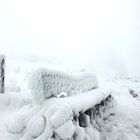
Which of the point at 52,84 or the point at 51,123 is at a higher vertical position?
the point at 52,84

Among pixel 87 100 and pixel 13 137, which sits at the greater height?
pixel 87 100

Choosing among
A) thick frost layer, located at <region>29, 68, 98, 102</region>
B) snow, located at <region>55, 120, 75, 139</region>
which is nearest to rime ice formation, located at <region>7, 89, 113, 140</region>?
snow, located at <region>55, 120, 75, 139</region>

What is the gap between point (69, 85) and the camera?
216 inches

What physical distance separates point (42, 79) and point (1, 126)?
126 centimetres

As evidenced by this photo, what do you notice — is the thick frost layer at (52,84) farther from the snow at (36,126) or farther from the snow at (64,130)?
the snow at (64,130)

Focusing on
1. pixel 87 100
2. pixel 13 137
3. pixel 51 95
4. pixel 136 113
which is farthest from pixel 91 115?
pixel 136 113

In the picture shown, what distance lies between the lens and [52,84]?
4.64 m

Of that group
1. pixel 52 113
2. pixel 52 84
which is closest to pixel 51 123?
pixel 52 113

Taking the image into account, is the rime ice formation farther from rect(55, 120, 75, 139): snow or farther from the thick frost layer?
the thick frost layer

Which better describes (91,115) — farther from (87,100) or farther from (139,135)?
(139,135)

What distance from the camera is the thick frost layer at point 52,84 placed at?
4.23 metres

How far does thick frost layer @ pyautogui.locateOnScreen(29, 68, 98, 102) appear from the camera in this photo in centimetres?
423

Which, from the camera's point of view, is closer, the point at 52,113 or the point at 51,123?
the point at 51,123

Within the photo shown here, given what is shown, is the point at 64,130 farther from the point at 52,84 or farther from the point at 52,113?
the point at 52,84
